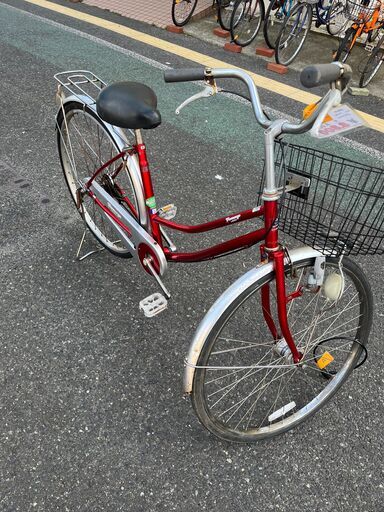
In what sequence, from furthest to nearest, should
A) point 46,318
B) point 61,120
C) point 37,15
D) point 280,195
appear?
point 37,15
point 61,120
point 46,318
point 280,195

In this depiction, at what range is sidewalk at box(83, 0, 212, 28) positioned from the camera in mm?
7242

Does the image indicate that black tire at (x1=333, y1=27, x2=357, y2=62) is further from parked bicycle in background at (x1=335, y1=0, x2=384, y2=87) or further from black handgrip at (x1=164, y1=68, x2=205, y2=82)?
black handgrip at (x1=164, y1=68, x2=205, y2=82)

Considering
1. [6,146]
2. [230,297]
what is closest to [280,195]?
[230,297]

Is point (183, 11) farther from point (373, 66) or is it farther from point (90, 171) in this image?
point (90, 171)

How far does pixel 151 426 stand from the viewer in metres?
2.02

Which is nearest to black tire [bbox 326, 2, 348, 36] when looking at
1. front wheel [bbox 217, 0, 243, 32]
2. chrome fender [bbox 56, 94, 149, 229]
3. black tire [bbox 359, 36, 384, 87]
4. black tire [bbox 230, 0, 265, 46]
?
black tire [bbox 230, 0, 265, 46]

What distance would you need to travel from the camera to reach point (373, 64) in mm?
5387

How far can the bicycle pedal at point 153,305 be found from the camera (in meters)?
2.18

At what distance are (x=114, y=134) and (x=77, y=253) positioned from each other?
3.14ft

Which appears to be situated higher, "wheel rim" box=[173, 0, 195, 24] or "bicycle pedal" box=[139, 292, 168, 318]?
"wheel rim" box=[173, 0, 195, 24]

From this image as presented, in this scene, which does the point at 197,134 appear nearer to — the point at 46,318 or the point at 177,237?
the point at 177,237

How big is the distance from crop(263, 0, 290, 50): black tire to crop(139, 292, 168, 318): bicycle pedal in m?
5.26

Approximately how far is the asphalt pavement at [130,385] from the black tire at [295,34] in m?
2.88

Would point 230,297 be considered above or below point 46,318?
above
